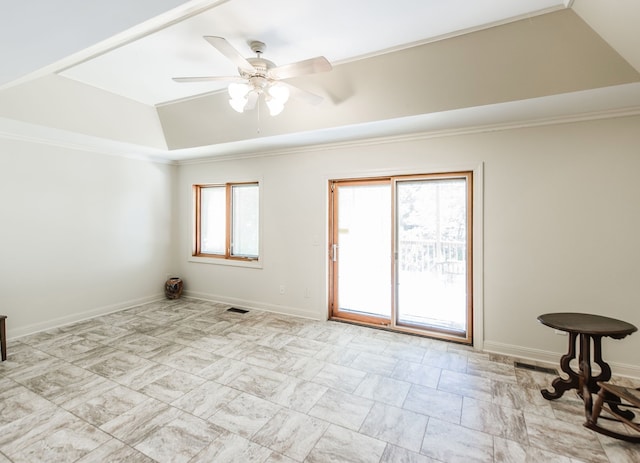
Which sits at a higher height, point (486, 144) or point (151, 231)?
point (486, 144)

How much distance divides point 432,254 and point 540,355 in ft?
4.72

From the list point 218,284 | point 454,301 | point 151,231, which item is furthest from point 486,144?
point 151,231

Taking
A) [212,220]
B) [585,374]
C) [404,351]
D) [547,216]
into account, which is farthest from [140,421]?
[547,216]

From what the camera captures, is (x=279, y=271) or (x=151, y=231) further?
(x=151, y=231)

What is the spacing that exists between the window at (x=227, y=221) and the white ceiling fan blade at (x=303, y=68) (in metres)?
2.69

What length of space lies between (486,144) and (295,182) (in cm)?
244

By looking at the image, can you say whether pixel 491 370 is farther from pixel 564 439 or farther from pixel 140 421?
pixel 140 421

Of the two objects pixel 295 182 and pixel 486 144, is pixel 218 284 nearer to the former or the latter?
pixel 295 182

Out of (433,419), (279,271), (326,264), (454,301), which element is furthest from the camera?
(279,271)

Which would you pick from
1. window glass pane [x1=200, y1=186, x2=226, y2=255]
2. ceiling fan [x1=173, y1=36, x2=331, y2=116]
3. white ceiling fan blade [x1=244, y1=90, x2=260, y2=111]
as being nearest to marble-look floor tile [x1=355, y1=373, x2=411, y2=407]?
ceiling fan [x1=173, y1=36, x2=331, y2=116]

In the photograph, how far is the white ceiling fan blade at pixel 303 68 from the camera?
214 cm

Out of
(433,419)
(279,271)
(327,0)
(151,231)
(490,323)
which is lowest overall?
(433,419)

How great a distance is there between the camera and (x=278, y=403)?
2400 mm

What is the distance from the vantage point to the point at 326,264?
425 centimetres
